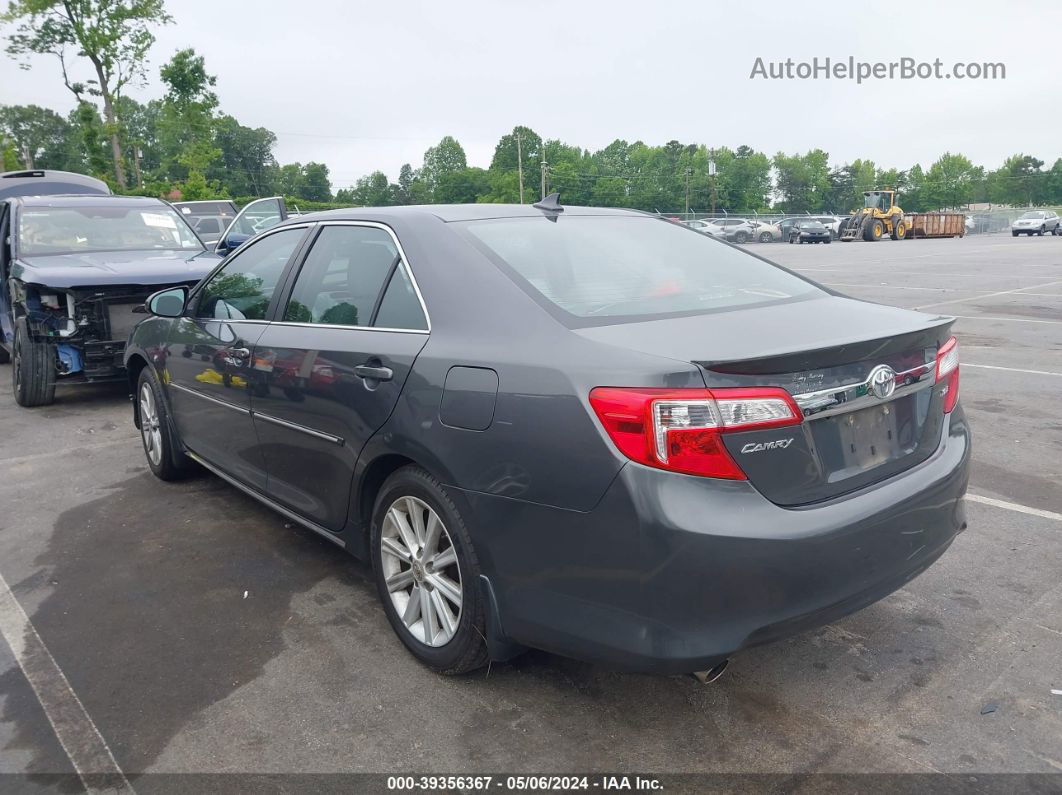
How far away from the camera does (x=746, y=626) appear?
7.64 ft

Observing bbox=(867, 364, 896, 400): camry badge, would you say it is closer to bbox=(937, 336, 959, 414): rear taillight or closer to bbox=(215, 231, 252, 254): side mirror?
bbox=(937, 336, 959, 414): rear taillight

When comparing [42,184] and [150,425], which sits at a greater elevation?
[42,184]

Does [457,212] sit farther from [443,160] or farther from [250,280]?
[443,160]

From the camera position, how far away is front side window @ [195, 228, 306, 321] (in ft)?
13.2

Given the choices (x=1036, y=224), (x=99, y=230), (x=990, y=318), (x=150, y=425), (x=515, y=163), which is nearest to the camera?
(x=150, y=425)

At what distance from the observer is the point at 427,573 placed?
301cm

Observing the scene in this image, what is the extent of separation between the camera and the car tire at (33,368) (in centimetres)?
738

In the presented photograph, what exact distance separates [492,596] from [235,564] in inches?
76.1

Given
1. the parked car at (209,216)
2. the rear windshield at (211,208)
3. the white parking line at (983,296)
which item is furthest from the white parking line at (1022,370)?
the rear windshield at (211,208)

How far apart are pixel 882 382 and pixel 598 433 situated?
942 mm

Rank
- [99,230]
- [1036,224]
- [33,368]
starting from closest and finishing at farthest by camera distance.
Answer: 1. [33,368]
2. [99,230]
3. [1036,224]

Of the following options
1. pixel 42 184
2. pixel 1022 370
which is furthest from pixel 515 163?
pixel 1022 370

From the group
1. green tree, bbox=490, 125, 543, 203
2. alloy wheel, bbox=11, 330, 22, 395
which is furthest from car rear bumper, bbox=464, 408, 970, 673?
green tree, bbox=490, 125, 543, 203

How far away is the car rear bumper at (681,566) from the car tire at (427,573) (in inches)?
6.2
